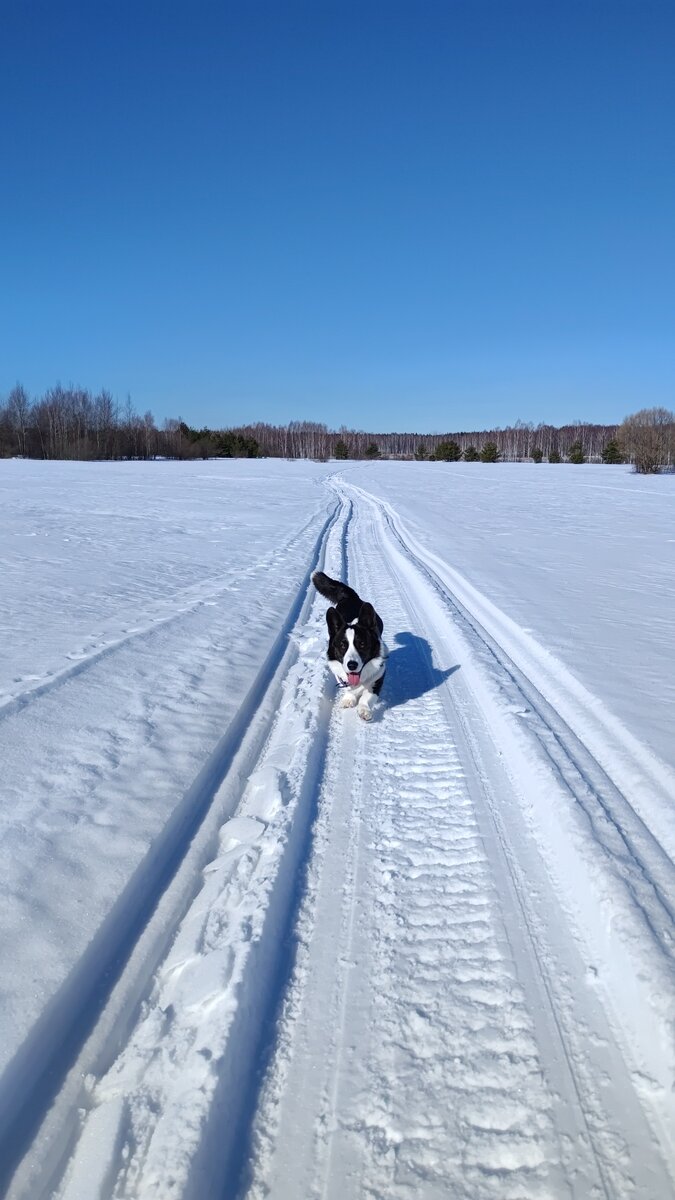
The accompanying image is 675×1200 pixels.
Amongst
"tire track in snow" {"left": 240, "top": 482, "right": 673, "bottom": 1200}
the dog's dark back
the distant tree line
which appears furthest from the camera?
the distant tree line

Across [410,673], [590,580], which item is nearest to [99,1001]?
[410,673]

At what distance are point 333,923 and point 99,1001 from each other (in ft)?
2.76

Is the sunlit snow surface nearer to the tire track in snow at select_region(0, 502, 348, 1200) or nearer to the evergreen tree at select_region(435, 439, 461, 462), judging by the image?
the tire track in snow at select_region(0, 502, 348, 1200)

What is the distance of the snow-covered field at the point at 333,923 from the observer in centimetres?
174

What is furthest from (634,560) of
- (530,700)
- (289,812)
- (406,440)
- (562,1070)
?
(406,440)

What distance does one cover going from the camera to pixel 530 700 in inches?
184

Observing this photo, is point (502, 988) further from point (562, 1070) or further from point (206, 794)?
point (206, 794)

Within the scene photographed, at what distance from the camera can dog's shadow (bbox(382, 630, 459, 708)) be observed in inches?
196

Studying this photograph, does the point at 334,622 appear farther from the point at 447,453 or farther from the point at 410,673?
the point at 447,453

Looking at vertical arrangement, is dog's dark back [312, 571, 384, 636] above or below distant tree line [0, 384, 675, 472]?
below

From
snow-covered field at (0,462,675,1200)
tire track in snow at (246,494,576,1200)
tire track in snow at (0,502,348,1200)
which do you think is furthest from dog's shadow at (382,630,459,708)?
tire track in snow at (246,494,576,1200)

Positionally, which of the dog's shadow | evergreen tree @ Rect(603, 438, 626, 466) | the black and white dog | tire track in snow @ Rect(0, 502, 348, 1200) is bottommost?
tire track in snow @ Rect(0, 502, 348, 1200)

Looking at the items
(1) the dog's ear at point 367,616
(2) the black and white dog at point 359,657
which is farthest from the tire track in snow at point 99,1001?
(1) the dog's ear at point 367,616

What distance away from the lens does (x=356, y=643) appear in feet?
15.2
